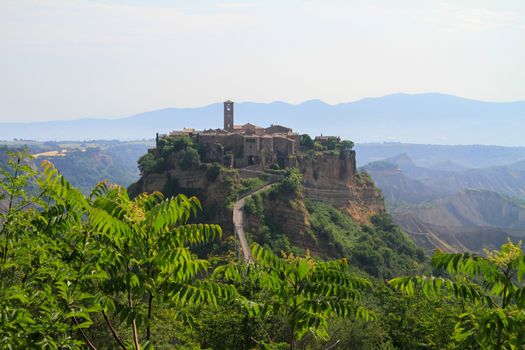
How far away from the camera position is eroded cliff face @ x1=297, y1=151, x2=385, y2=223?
68.0 m

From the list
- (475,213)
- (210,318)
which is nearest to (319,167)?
(210,318)

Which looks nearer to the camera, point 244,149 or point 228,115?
point 244,149

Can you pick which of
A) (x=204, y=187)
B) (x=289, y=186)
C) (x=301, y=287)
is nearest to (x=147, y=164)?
(x=204, y=187)

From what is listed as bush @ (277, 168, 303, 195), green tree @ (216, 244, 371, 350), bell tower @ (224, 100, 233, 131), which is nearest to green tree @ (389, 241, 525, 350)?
green tree @ (216, 244, 371, 350)

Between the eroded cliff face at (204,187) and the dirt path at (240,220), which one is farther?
the eroded cliff face at (204,187)

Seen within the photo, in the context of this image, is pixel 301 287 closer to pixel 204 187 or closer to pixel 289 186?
pixel 289 186

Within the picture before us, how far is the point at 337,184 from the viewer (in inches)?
2795

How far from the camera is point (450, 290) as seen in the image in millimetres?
7395

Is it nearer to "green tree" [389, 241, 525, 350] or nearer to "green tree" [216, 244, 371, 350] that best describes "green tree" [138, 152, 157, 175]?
"green tree" [216, 244, 371, 350]

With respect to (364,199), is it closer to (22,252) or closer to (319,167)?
(319,167)

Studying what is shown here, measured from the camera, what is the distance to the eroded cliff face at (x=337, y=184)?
6800 centimetres

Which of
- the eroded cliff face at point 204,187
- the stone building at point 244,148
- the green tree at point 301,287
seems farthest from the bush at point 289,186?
the green tree at point 301,287

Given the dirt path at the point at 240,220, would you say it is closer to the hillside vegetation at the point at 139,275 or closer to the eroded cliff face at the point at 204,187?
the eroded cliff face at the point at 204,187

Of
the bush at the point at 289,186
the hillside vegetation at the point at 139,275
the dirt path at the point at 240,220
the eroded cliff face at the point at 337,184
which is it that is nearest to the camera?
the hillside vegetation at the point at 139,275
